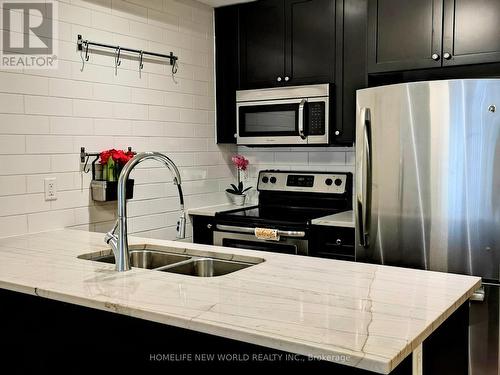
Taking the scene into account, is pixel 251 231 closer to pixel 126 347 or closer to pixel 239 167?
pixel 239 167

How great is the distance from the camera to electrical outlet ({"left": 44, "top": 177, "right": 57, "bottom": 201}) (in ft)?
9.41

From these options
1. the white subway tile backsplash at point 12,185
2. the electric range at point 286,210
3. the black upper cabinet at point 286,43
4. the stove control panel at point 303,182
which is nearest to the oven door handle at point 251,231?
the electric range at point 286,210

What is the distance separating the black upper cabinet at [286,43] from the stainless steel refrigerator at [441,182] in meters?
0.80

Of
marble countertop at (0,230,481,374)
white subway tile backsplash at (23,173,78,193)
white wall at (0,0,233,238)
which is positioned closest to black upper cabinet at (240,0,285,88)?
white wall at (0,0,233,238)

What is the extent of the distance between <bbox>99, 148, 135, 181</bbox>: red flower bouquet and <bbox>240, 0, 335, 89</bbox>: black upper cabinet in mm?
1269

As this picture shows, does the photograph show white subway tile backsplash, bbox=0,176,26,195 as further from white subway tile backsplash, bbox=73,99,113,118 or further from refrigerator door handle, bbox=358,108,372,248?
refrigerator door handle, bbox=358,108,372,248

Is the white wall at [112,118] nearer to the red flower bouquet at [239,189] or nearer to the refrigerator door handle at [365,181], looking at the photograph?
the red flower bouquet at [239,189]

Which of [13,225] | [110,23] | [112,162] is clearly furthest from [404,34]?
[13,225]

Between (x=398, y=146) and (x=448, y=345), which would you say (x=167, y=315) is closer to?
(x=448, y=345)

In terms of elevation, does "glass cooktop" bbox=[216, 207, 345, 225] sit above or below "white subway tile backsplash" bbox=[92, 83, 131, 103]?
below

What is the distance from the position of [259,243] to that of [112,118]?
1206 millimetres

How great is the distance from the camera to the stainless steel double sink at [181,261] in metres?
2.15

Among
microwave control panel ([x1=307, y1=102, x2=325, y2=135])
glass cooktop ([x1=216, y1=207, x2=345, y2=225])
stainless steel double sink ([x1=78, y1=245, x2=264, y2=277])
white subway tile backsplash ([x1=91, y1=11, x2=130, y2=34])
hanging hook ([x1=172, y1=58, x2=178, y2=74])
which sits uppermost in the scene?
white subway tile backsplash ([x1=91, y1=11, x2=130, y2=34])

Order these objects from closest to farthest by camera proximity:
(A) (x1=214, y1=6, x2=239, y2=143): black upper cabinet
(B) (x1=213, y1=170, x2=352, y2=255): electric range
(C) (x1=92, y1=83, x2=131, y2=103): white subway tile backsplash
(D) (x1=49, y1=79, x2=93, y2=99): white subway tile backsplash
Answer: (D) (x1=49, y1=79, x2=93, y2=99): white subway tile backsplash → (C) (x1=92, y1=83, x2=131, y2=103): white subway tile backsplash → (B) (x1=213, y1=170, x2=352, y2=255): electric range → (A) (x1=214, y1=6, x2=239, y2=143): black upper cabinet
